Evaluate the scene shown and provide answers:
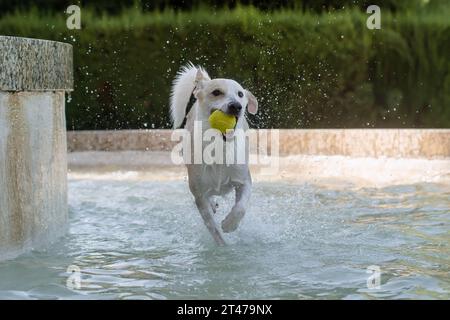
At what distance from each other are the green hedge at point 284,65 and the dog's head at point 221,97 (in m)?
5.49

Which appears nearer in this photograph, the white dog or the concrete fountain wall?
the concrete fountain wall

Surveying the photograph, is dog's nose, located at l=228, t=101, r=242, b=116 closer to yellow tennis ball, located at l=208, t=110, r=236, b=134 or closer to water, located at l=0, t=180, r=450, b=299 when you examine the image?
yellow tennis ball, located at l=208, t=110, r=236, b=134

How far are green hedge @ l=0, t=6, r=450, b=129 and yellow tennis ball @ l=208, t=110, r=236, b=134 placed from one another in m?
5.85

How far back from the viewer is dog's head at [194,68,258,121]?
15.6 feet

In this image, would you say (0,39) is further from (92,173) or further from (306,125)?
(306,125)

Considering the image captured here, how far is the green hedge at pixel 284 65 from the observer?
10617 millimetres

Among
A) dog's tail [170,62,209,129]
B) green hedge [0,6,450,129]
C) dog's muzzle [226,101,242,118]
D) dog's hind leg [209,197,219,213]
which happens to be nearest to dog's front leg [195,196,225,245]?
dog's hind leg [209,197,219,213]

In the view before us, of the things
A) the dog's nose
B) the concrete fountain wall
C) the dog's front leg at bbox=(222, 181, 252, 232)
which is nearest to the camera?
the concrete fountain wall

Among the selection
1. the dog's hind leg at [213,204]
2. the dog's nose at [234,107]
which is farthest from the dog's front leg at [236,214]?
the dog's nose at [234,107]

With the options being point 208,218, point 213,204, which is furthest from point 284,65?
point 208,218

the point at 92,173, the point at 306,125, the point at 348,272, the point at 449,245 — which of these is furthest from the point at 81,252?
the point at 306,125

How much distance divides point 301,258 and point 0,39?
2.16 meters

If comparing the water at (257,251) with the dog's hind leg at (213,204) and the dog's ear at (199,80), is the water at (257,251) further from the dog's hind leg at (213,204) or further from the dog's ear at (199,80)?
the dog's ear at (199,80)

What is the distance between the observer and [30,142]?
4543 mm
